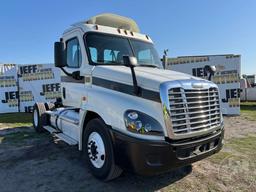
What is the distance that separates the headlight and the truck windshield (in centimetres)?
162

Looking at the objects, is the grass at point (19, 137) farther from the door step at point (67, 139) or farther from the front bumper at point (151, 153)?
the front bumper at point (151, 153)

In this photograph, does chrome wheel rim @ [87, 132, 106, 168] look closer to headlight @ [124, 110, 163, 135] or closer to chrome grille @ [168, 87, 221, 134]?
headlight @ [124, 110, 163, 135]

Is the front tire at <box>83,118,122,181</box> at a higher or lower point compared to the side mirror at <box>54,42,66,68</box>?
lower

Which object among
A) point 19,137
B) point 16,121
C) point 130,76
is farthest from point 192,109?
point 16,121

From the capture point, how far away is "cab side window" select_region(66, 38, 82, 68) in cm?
535

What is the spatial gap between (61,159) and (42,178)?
3.41 ft

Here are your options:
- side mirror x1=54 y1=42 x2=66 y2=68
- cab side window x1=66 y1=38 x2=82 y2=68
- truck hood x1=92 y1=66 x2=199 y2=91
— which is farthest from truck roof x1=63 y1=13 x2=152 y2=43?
truck hood x1=92 y1=66 x2=199 y2=91

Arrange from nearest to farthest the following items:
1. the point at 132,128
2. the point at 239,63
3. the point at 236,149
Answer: the point at 132,128 < the point at 236,149 < the point at 239,63

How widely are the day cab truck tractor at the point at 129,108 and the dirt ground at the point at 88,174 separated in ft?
1.24

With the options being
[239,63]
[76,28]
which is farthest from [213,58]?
[76,28]

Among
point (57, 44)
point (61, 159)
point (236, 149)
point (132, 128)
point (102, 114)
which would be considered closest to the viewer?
point (132, 128)

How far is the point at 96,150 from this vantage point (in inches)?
173

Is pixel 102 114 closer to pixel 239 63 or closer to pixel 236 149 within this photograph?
pixel 236 149

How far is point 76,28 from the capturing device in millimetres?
5457
